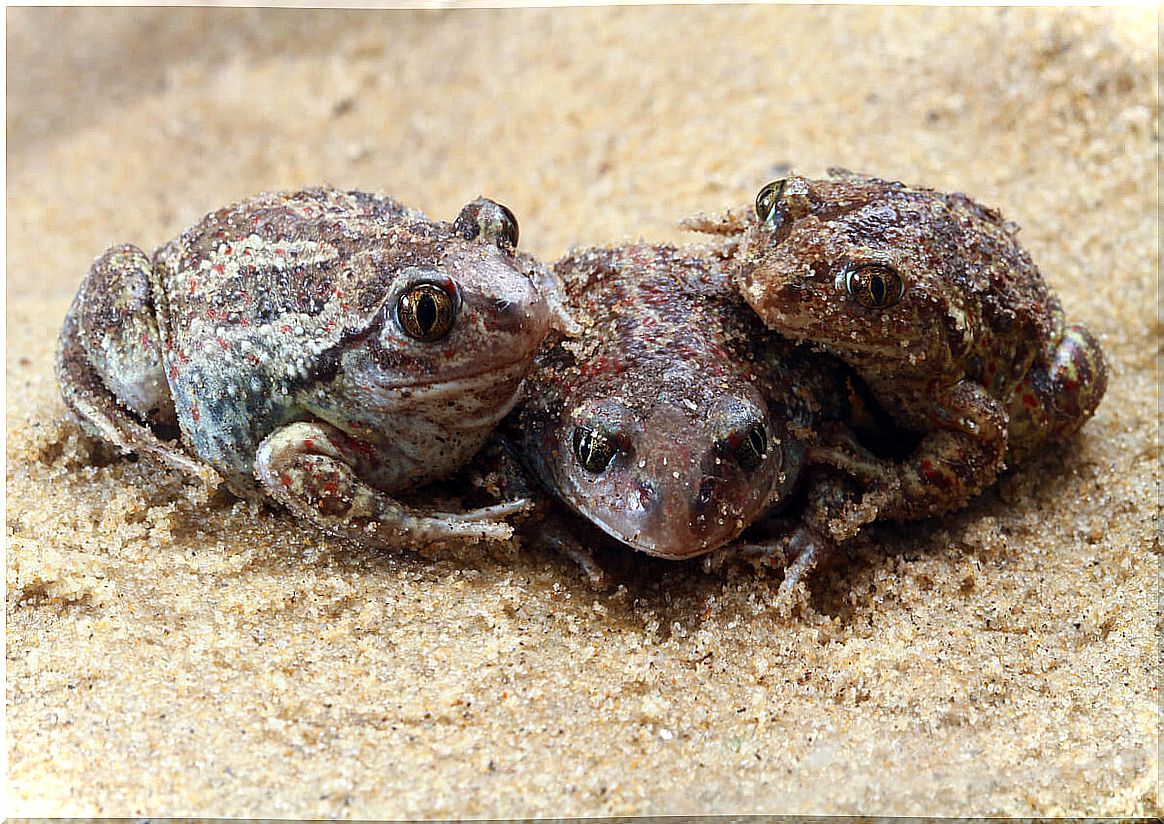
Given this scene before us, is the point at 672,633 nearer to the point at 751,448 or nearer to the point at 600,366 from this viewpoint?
the point at 751,448

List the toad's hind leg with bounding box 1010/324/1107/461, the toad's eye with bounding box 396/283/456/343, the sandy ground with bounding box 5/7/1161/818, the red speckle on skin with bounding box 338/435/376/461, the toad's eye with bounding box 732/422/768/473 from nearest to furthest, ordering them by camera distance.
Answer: the sandy ground with bounding box 5/7/1161/818, the toad's eye with bounding box 396/283/456/343, the toad's eye with bounding box 732/422/768/473, the red speckle on skin with bounding box 338/435/376/461, the toad's hind leg with bounding box 1010/324/1107/461

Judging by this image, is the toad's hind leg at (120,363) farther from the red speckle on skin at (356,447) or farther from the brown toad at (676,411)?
the brown toad at (676,411)

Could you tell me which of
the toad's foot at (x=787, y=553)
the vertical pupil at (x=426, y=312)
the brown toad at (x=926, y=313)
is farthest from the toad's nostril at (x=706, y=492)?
the vertical pupil at (x=426, y=312)

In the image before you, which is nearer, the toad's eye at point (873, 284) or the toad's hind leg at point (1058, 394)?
the toad's eye at point (873, 284)

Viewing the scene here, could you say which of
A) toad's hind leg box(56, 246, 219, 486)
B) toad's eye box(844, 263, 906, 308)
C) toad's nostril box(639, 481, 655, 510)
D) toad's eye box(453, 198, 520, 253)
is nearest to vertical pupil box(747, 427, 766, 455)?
toad's nostril box(639, 481, 655, 510)

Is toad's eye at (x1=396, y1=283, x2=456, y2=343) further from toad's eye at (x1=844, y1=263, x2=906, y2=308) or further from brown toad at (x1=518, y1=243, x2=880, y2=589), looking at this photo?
toad's eye at (x1=844, y1=263, x2=906, y2=308)

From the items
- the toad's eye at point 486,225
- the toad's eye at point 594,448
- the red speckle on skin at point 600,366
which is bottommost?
the toad's eye at point 594,448

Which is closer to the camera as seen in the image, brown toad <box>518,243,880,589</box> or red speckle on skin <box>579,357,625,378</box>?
brown toad <box>518,243,880,589</box>
